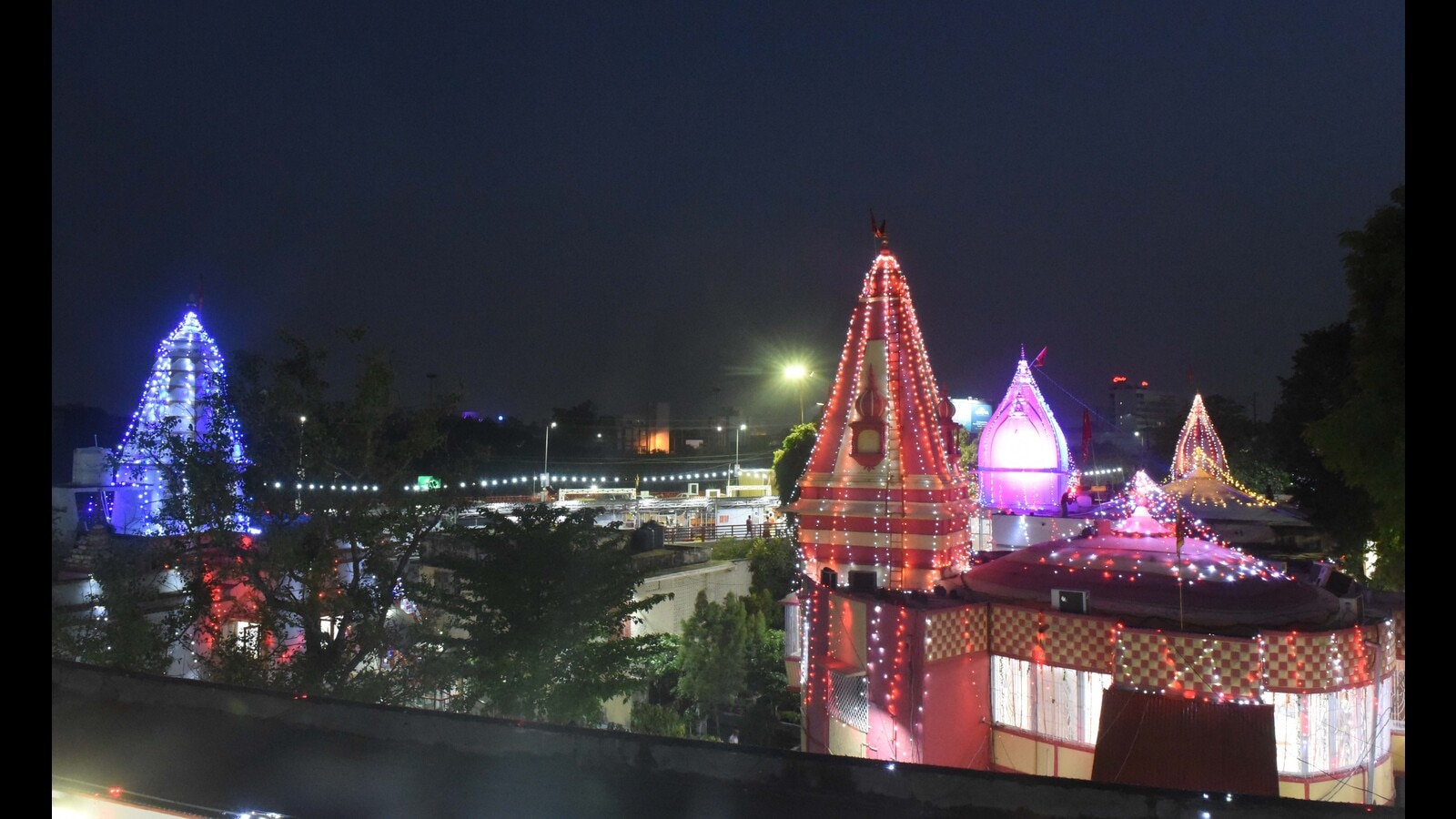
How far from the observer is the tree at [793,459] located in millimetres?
30688

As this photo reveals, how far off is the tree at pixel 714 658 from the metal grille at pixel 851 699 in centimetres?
554

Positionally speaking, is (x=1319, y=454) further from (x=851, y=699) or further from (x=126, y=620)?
(x=126, y=620)

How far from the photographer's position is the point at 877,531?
13.3 m

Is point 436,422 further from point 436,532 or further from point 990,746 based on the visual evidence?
point 990,746

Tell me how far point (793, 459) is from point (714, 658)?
50.3ft

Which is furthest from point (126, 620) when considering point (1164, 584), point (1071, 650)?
point (1164, 584)

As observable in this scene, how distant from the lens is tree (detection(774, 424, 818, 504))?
30.7 metres

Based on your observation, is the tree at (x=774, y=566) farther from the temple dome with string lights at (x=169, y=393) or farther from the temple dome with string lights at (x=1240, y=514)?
the temple dome with string lights at (x=169, y=393)

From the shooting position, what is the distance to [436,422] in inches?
480

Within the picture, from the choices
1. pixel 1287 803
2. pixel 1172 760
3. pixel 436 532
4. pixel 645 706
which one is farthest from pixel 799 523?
pixel 1287 803

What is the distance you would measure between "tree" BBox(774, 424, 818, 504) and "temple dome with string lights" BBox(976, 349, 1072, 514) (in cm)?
760

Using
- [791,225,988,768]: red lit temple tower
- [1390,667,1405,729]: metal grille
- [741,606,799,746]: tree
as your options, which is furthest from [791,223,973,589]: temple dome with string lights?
[1390,667,1405,729]: metal grille
